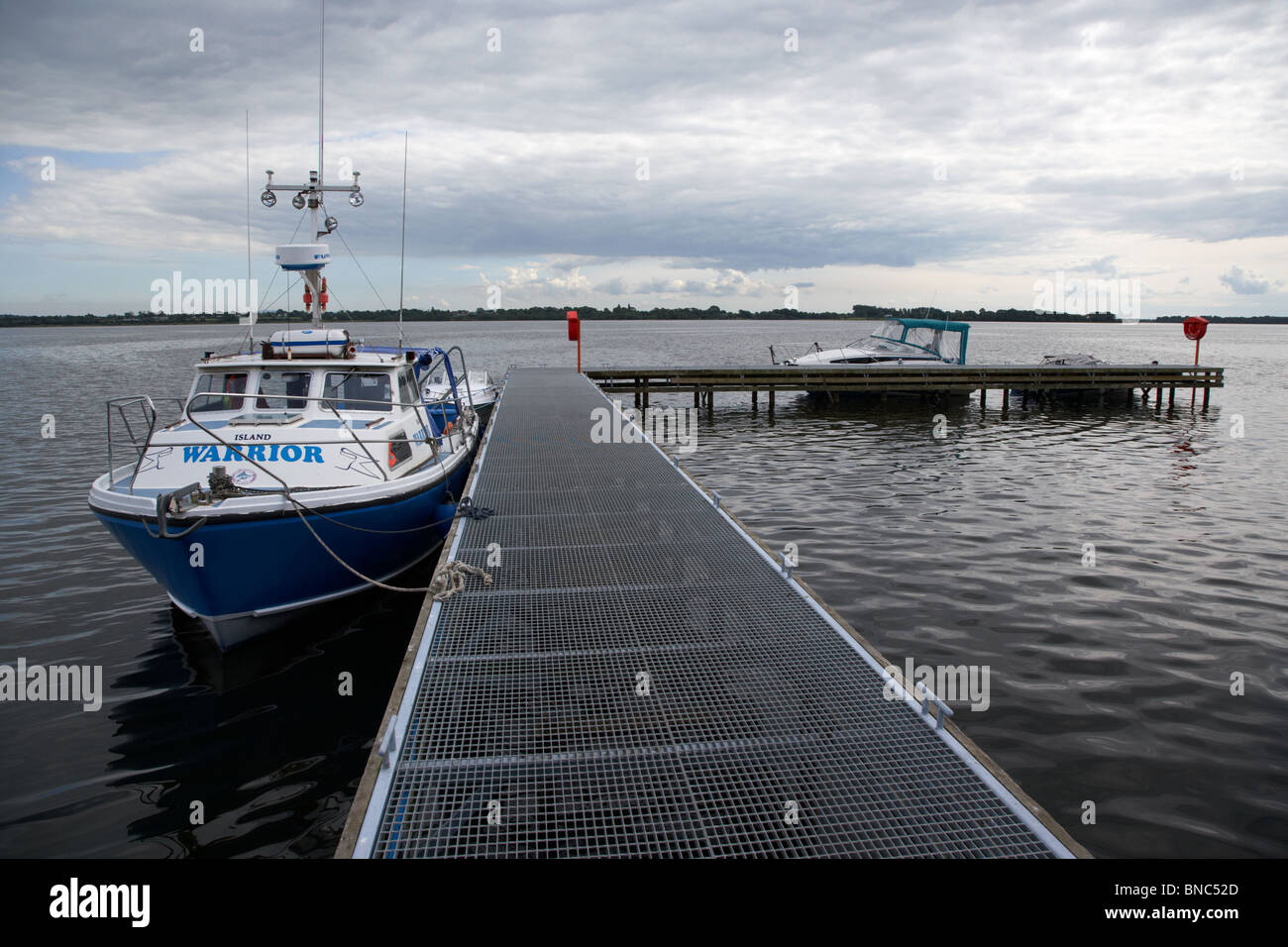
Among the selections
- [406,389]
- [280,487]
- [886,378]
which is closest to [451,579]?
[280,487]

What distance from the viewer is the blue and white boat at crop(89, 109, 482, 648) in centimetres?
709

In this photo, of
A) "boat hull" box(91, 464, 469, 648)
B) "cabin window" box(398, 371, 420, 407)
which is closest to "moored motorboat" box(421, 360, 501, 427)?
"cabin window" box(398, 371, 420, 407)

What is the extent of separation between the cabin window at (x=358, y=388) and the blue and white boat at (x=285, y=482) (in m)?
0.02

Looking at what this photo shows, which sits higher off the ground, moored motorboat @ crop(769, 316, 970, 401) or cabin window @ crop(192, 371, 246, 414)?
moored motorboat @ crop(769, 316, 970, 401)

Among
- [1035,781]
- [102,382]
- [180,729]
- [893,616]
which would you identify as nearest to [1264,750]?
[1035,781]

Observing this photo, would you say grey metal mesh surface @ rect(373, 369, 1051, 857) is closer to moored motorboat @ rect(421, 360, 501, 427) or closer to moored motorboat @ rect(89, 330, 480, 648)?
moored motorboat @ rect(89, 330, 480, 648)

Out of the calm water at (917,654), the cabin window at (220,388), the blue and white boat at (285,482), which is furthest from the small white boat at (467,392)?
the calm water at (917,654)

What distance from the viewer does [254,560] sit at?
23.6ft

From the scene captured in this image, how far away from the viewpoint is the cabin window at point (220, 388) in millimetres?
9797

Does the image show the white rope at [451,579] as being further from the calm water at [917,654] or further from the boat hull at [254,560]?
the boat hull at [254,560]

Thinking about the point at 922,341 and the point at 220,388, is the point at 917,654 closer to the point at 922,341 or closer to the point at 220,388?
the point at 220,388

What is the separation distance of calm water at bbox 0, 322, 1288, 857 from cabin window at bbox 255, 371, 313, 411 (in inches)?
109

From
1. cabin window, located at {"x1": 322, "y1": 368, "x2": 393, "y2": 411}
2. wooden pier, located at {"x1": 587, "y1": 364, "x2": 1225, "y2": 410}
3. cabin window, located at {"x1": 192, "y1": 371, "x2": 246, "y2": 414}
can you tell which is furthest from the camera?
wooden pier, located at {"x1": 587, "y1": 364, "x2": 1225, "y2": 410}

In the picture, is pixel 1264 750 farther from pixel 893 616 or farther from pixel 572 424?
pixel 572 424
